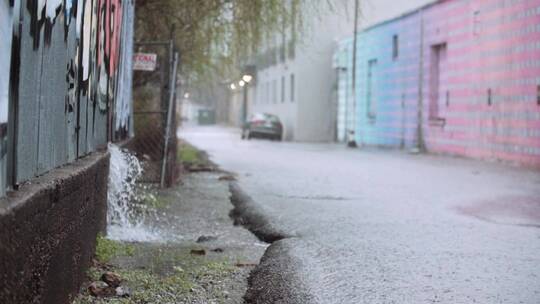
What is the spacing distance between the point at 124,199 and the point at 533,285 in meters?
4.96

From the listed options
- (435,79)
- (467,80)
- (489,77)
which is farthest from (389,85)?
(489,77)

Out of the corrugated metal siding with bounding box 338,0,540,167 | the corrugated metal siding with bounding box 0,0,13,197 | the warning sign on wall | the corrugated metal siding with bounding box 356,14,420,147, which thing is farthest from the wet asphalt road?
the corrugated metal siding with bounding box 356,14,420,147

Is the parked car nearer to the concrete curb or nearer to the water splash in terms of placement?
the concrete curb

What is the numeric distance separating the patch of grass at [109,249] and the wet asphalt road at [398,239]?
4.08 ft

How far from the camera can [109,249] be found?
20.6ft

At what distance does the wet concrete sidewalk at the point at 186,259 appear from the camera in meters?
5.08

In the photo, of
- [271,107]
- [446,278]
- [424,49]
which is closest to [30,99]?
[446,278]

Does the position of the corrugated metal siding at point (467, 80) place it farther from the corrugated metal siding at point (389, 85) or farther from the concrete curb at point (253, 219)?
the concrete curb at point (253, 219)

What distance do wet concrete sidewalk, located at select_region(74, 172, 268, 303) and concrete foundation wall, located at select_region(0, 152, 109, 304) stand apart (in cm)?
42

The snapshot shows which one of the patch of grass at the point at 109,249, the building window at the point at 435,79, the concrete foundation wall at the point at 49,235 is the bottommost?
the patch of grass at the point at 109,249

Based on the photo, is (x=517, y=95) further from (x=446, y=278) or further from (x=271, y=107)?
(x=271, y=107)

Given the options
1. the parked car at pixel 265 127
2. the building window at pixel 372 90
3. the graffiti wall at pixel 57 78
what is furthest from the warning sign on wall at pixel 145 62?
the parked car at pixel 265 127

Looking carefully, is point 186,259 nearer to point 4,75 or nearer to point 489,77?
point 4,75

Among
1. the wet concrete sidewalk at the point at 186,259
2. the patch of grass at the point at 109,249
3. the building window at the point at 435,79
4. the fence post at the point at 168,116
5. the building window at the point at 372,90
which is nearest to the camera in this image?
the wet concrete sidewalk at the point at 186,259
